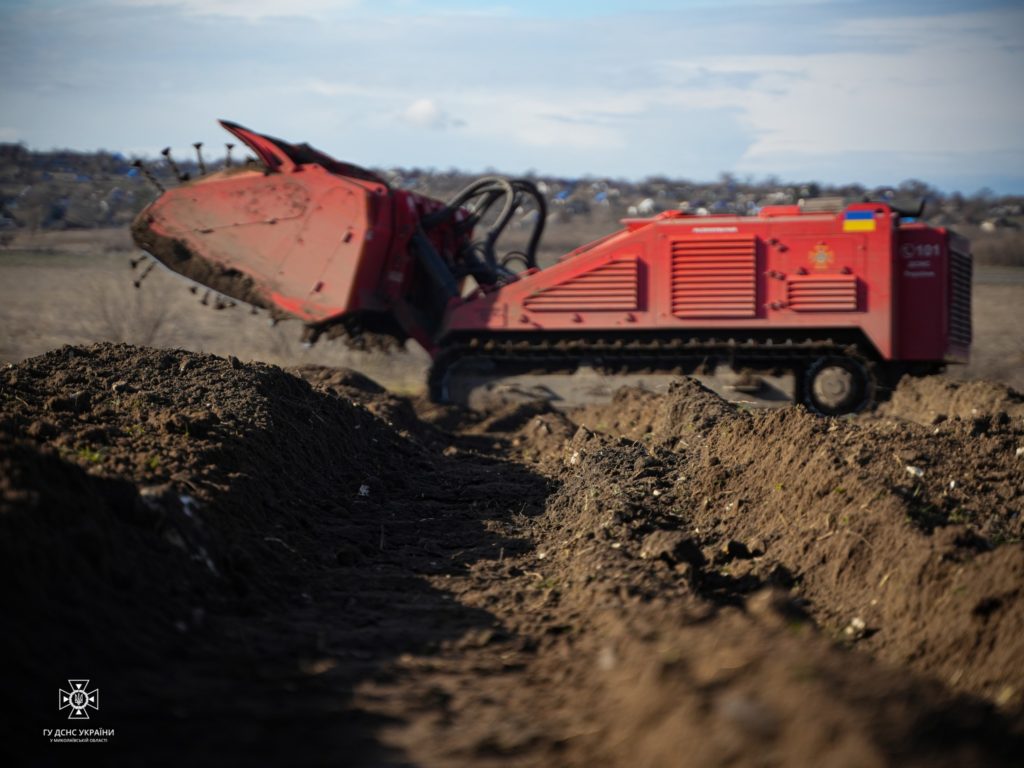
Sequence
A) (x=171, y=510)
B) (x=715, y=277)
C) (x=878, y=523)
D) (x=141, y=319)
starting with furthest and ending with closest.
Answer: (x=141, y=319)
(x=715, y=277)
(x=878, y=523)
(x=171, y=510)

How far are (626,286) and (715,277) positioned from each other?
1.05m

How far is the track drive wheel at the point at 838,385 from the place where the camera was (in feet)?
43.7

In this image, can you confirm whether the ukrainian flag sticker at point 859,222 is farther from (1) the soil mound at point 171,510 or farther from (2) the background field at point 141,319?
(2) the background field at point 141,319

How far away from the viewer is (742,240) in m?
13.1

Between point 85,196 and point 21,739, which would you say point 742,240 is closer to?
point 21,739

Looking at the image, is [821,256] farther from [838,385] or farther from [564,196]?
[564,196]

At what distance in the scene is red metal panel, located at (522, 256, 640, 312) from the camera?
1347 centimetres

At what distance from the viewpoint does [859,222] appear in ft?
42.3

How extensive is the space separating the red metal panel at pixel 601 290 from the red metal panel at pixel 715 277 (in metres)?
0.51

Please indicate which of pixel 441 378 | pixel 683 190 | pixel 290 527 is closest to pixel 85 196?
pixel 441 378

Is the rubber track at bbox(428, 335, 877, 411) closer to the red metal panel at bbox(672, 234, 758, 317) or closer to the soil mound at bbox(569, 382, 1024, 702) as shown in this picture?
the red metal panel at bbox(672, 234, 758, 317)

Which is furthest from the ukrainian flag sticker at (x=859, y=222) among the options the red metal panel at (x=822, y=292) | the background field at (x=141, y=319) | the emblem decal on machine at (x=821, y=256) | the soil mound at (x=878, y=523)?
the background field at (x=141, y=319)

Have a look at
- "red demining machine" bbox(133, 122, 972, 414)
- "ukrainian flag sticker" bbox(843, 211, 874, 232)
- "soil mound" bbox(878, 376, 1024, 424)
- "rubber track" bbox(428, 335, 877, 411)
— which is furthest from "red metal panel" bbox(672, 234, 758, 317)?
"soil mound" bbox(878, 376, 1024, 424)

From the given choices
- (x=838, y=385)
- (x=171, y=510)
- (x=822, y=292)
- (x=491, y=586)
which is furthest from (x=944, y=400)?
(x=171, y=510)
